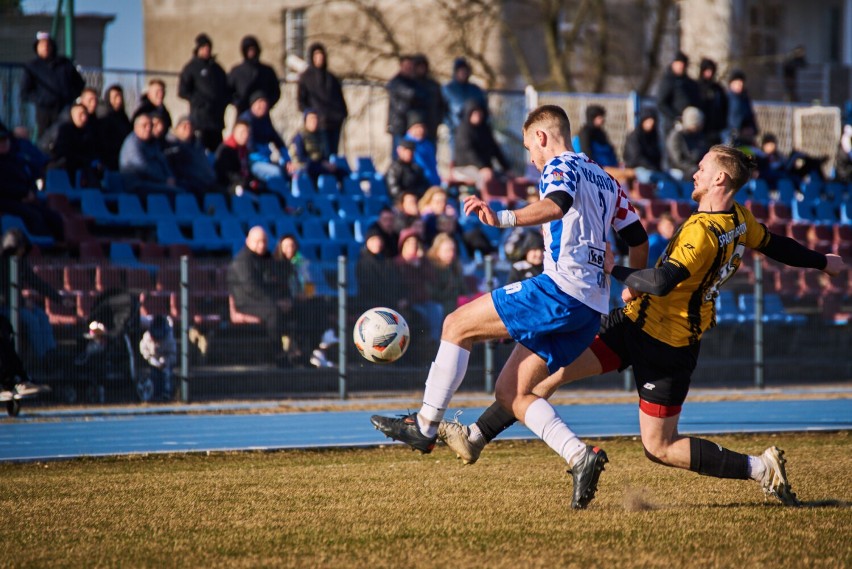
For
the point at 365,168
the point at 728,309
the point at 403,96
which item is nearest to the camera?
the point at 728,309

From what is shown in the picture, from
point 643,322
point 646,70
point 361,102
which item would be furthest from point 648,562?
point 646,70

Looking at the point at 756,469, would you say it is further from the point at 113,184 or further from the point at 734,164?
the point at 113,184

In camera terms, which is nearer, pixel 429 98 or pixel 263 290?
pixel 263 290

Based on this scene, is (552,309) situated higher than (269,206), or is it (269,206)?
(269,206)

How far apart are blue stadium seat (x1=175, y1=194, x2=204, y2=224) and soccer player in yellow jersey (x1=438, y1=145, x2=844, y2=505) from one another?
9.85 metres

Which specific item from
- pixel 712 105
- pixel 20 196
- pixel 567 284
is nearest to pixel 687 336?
pixel 567 284

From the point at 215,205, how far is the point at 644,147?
8.03 m

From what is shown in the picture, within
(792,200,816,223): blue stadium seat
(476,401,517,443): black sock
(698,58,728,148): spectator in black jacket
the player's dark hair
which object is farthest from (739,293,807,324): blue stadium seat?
(476,401,517,443): black sock

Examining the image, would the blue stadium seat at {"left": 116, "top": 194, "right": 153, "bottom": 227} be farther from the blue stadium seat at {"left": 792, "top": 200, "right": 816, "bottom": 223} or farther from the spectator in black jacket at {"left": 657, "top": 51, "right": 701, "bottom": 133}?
the blue stadium seat at {"left": 792, "top": 200, "right": 816, "bottom": 223}

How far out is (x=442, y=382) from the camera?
699cm

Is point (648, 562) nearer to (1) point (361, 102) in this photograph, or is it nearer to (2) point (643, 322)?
(2) point (643, 322)

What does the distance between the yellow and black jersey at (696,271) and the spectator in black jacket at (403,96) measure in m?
12.3

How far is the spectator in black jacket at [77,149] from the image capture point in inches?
625

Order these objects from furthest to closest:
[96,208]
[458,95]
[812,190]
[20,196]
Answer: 1. [812,190]
2. [458,95]
3. [96,208]
4. [20,196]
